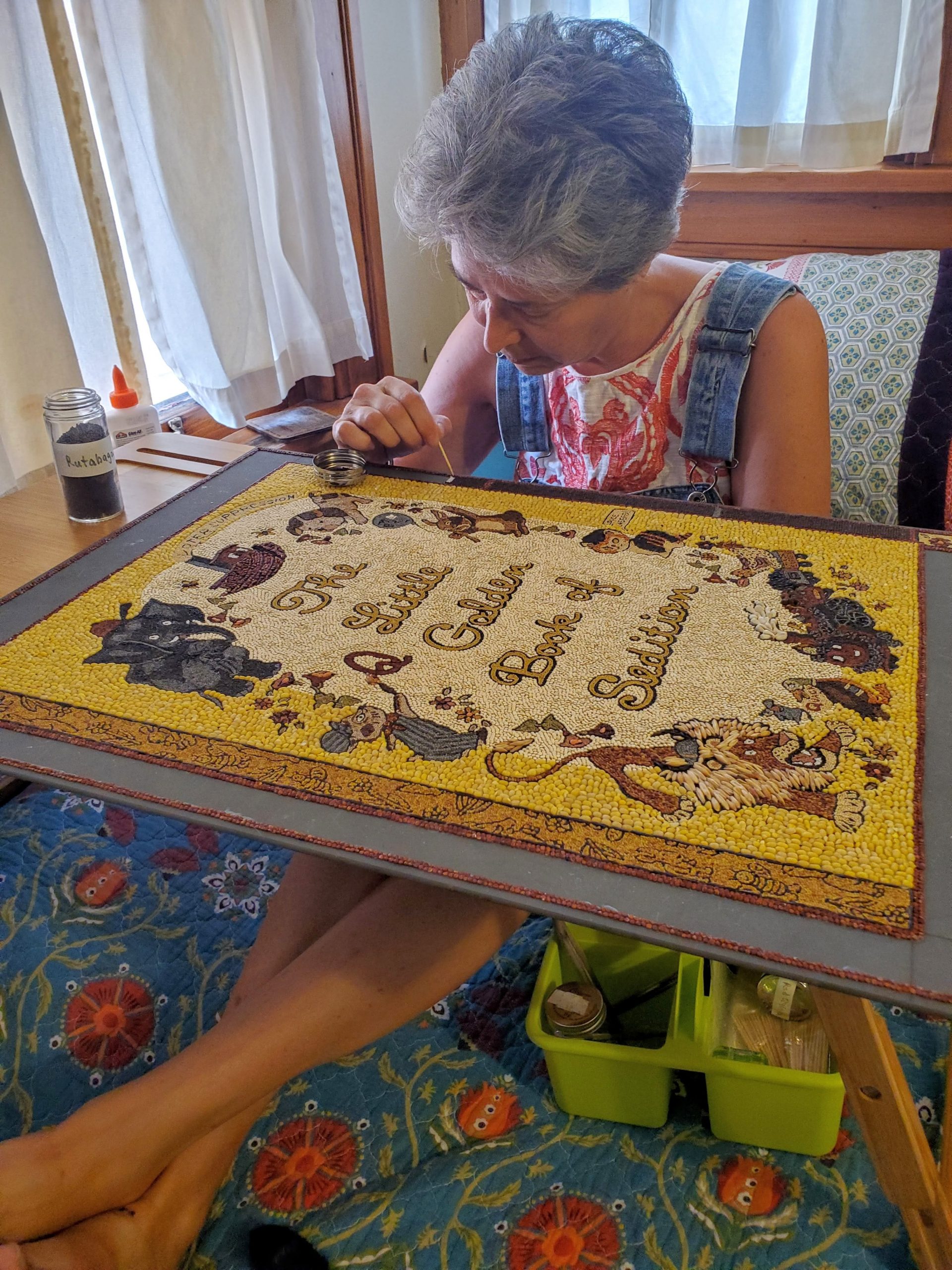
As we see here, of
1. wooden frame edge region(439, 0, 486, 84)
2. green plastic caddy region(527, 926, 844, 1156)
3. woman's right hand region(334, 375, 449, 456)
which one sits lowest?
green plastic caddy region(527, 926, 844, 1156)

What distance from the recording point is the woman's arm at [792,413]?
1.27m

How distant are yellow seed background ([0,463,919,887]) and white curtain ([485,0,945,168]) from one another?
1.29 m

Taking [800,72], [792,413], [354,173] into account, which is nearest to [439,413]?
[792,413]

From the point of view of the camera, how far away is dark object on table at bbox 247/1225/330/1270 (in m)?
1.02

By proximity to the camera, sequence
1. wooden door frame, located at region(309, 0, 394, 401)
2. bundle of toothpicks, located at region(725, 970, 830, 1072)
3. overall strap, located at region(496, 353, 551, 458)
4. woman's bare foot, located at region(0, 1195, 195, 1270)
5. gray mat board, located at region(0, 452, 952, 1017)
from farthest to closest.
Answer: wooden door frame, located at region(309, 0, 394, 401), overall strap, located at region(496, 353, 551, 458), bundle of toothpicks, located at region(725, 970, 830, 1072), woman's bare foot, located at region(0, 1195, 195, 1270), gray mat board, located at region(0, 452, 952, 1017)

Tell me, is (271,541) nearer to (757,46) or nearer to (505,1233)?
(505,1233)

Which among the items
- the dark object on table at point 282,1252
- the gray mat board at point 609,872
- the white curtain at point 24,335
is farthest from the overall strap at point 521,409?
the dark object on table at point 282,1252

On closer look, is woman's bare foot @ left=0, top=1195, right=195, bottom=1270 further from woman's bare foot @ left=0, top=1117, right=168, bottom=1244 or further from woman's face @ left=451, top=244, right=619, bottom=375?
woman's face @ left=451, top=244, right=619, bottom=375

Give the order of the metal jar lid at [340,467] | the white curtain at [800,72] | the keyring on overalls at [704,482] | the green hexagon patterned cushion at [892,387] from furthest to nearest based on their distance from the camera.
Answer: the white curtain at [800,72]
the green hexagon patterned cushion at [892,387]
the keyring on overalls at [704,482]
the metal jar lid at [340,467]

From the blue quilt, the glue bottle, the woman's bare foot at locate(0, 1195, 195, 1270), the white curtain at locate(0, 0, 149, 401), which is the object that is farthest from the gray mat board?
the white curtain at locate(0, 0, 149, 401)

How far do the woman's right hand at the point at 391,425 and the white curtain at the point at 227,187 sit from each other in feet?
2.02

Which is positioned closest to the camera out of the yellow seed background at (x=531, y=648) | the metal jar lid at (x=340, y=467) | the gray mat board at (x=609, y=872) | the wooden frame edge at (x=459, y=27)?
the gray mat board at (x=609, y=872)

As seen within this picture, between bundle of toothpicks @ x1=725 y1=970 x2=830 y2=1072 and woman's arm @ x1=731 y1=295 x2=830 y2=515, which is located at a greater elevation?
woman's arm @ x1=731 y1=295 x2=830 y2=515

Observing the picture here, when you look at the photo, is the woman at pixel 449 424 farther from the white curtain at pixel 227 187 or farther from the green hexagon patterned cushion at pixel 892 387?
the white curtain at pixel 227 187
